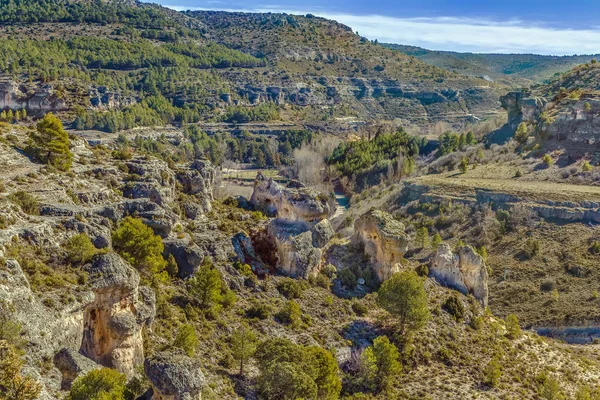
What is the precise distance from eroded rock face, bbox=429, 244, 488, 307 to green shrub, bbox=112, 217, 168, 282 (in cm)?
2230

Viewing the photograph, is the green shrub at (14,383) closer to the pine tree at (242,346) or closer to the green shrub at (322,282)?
Answer: the pine tree at (242,346)

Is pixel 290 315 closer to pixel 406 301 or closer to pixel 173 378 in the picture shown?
pixel 406 301

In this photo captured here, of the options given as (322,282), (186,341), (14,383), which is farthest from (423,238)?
(14,383)

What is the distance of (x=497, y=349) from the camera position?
39.2m

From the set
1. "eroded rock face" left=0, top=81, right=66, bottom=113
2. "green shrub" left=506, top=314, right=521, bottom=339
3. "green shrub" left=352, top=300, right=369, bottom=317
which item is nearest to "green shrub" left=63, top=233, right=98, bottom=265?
"green shrub" left=352, top=300, right=369, bottom=317

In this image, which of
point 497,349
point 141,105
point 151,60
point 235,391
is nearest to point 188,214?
point 235,391

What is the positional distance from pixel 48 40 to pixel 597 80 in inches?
5428

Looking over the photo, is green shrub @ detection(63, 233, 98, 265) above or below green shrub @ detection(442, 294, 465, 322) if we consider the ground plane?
above

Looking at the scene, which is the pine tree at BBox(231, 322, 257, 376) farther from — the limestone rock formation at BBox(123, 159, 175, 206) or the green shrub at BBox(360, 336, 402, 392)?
the limestone rock formation at BBox(123, 159, 175, 206)

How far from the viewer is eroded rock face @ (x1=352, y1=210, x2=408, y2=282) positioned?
42.3 metres

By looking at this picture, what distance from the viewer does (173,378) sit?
70.0 feet

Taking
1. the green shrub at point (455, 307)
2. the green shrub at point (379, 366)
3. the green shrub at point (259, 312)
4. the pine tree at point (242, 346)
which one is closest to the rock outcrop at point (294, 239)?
the green shrub at point (259, 312)

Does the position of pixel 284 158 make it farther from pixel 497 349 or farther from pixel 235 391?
pixel 235 391

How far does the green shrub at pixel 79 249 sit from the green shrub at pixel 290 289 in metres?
13.9
